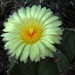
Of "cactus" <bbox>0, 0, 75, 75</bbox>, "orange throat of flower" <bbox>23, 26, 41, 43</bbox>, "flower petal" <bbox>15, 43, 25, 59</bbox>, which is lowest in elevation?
"cactus" <bbox>0, 0, 75, 75</bbox>

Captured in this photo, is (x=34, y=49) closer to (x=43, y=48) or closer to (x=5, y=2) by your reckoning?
(x=43, y=48)

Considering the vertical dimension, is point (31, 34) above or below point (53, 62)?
above

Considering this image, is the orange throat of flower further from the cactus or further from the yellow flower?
the cactus

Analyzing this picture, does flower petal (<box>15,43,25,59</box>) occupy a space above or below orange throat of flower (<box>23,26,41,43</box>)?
below

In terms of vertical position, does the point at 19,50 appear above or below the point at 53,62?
above

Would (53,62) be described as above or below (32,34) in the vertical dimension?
below

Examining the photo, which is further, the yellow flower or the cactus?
the cactus

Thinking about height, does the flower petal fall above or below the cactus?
above

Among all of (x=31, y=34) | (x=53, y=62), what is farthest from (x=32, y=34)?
(x=53, y=62)

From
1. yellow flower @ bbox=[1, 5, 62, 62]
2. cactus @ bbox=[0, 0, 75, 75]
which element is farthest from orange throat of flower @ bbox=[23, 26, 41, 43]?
cactus @ bbox=[0, 0, 75, 75]

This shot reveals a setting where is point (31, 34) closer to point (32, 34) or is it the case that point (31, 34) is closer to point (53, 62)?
point (32, 34)

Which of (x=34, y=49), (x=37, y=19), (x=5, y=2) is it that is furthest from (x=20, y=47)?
(x=5, y=2)
